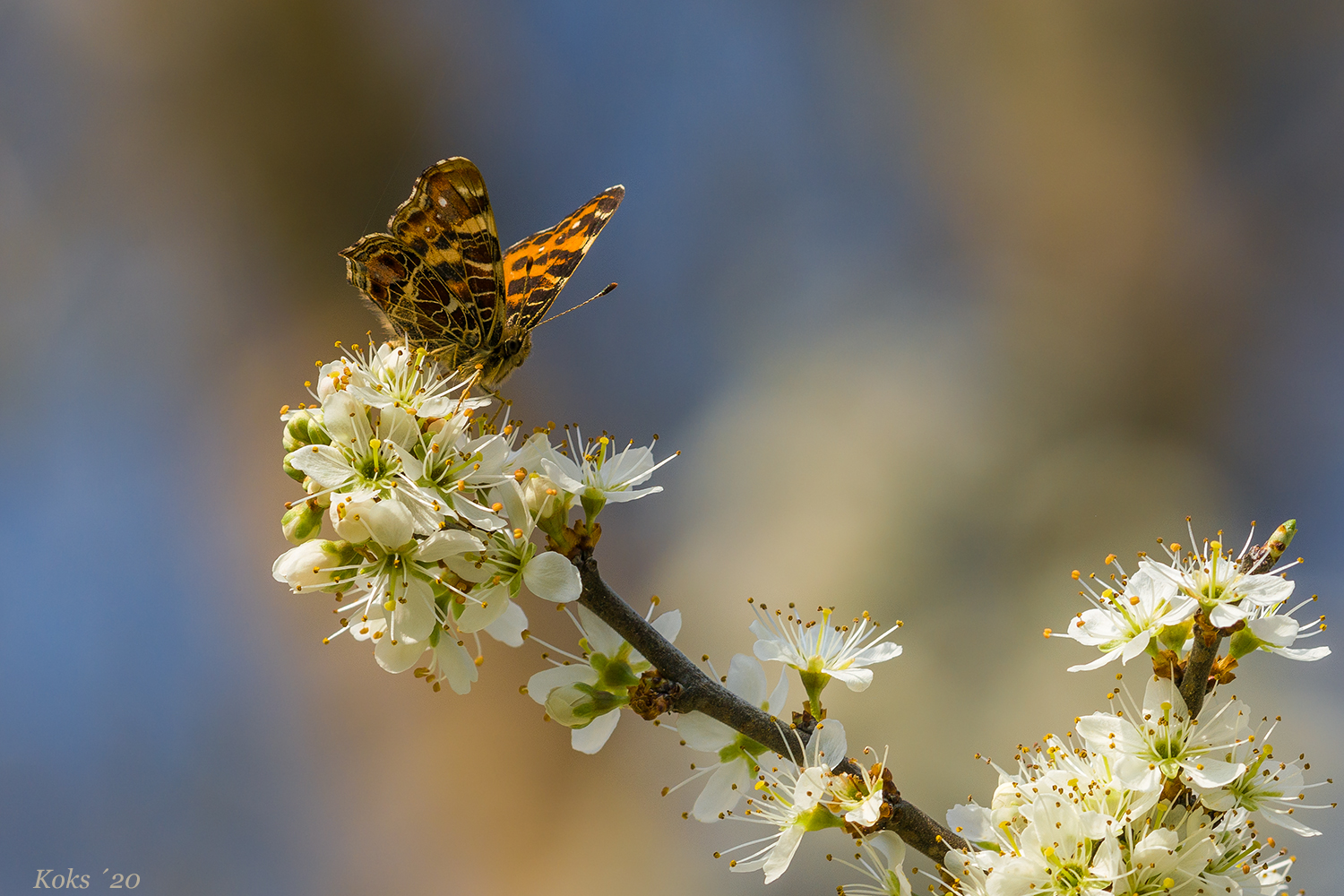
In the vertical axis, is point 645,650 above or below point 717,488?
below

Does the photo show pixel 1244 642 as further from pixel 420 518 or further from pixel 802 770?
pixel 420 518

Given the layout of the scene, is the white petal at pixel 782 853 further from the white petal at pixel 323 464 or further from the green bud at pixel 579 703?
the white petal at pixel 323 464

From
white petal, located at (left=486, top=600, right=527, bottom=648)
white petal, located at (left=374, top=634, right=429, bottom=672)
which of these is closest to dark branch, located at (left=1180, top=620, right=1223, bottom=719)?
white petal, located at (left=486, top=600, right=527, bottom=648)

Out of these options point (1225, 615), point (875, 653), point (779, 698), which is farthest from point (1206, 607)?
point (779, 698)

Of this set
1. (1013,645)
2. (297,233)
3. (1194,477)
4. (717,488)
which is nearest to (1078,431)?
(1194,477)

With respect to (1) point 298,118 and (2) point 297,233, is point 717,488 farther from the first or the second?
(1) point 298,118
